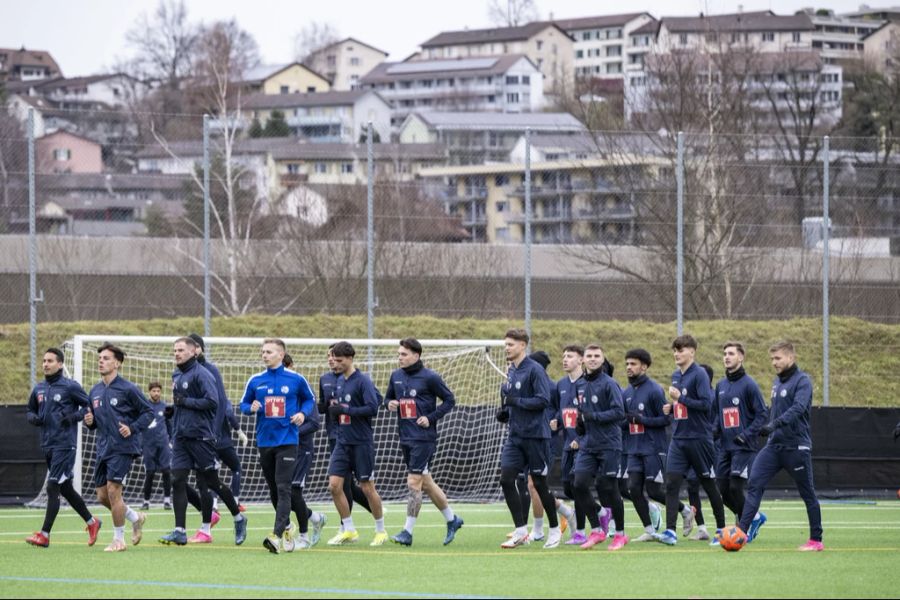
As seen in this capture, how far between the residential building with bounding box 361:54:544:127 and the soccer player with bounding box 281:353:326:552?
109m

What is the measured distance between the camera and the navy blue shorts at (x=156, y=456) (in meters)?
20.8

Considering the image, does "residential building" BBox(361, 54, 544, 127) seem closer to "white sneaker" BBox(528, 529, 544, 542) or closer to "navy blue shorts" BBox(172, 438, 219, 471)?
"white sneaker" BBox(528, 529, 544, 542)

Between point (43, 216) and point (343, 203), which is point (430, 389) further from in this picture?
point (43, 216)

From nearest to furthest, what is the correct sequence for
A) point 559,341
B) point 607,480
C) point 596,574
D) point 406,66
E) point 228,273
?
point 596,574 < point 607,480 < point 228,273 < point 559,341 < point 406,66

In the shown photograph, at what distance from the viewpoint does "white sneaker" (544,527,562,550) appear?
14.8 meters

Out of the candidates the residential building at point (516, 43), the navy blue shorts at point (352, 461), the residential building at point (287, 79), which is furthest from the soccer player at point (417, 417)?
the residential building at point (516, 43)

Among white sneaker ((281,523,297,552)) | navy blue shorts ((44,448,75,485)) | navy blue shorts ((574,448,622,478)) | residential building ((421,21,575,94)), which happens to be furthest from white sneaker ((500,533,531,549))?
residential building ((421,21,575,94))

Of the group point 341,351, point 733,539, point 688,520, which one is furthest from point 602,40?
point 733,539

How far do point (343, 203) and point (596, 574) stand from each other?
47.4 ft

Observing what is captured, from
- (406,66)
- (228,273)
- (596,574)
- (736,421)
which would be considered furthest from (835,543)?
(406,66)

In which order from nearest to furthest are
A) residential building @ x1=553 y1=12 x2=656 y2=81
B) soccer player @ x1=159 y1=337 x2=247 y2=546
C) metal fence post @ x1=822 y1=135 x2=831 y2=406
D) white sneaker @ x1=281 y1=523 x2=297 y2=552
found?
white sneaker @ x1=281 y1=523 x2=297 y2=552, soccer player @ x1=159 y1=337 x2=247 y2=546, metal fence post @ x1=822 y1=135 x2=831 y2=406, residential building @ x1=553 y1=12 x2=656 y2=81

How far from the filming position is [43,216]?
25.0 m

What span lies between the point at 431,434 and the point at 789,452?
12.6ft

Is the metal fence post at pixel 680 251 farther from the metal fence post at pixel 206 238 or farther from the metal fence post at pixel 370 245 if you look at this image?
the metal fence post at pixel 206 238
